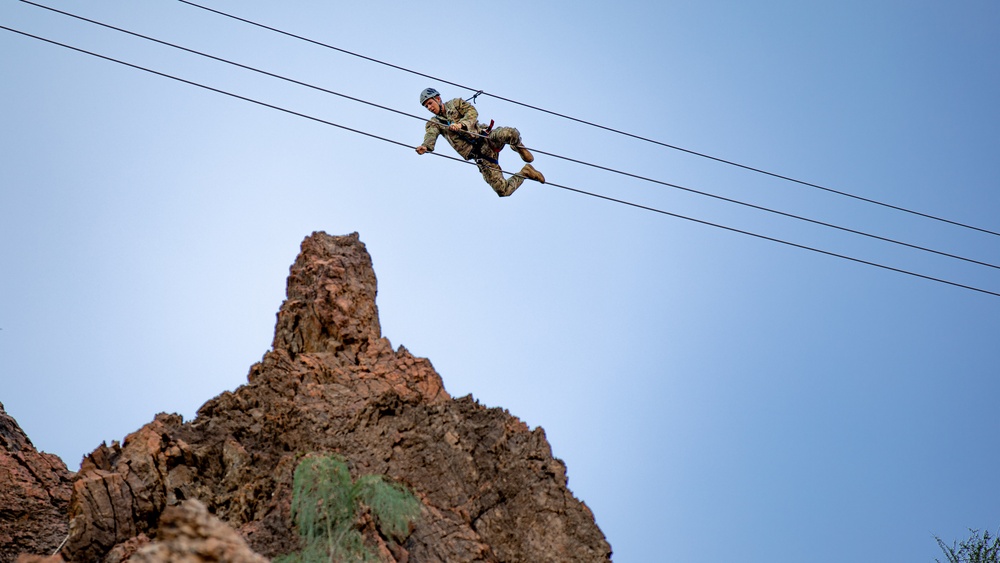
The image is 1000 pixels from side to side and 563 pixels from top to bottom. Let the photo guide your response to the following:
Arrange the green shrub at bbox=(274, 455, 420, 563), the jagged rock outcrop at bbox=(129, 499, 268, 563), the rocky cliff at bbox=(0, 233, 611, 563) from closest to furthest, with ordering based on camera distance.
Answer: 1. the jagged rock outcrop at bbox=(129, 499, 268, 563)
2. the green shrub at bbox=(274, 455, 420, 563)
3. the rocky cliff at bbox=(0, 233, 611, 563)

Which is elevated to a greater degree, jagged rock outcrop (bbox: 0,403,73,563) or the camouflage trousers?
the camouflage trousers

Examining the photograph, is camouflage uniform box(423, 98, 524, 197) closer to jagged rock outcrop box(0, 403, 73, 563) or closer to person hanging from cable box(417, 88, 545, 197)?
person hanging from cable box(417, 88, 545, 197)

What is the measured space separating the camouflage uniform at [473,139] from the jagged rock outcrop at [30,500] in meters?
8.41

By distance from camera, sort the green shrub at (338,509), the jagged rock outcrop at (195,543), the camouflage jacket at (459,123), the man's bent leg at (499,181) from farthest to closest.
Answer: the man's bent leg at (499,181) → the camouflage jacket at (459,123) → the green shrub at (338,509) → the jagged rock outcrop at (195,543)

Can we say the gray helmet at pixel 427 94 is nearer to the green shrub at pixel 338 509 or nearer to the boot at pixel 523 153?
the boot at pixel 523 153

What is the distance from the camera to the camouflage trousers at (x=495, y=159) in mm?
21000

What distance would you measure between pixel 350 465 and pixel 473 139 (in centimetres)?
606

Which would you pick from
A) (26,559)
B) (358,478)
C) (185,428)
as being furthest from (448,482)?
(26,559)

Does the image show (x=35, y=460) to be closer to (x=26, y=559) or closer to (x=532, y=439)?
(x=532, y=439)

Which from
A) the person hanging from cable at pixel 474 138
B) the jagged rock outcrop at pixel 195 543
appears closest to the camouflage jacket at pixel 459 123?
the person hanging from cable at pixel 474 138

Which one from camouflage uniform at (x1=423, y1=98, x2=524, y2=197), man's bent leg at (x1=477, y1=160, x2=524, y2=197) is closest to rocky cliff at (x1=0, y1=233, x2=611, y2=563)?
man's bent leg at (x1=477, y1=160, x2=524, y2=197)

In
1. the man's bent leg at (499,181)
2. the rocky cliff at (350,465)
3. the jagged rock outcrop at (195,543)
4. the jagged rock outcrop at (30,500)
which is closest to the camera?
the jagged rock outcrop at (195,543)

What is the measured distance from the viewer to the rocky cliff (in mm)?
17766

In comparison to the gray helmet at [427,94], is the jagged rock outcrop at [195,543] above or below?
below
